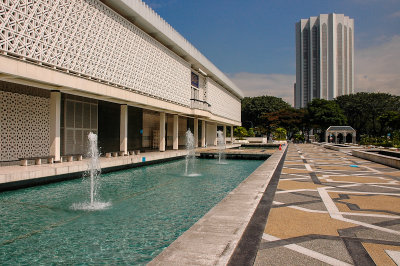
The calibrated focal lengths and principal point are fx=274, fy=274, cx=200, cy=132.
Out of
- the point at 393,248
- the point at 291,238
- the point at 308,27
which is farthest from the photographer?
the point at 308,27

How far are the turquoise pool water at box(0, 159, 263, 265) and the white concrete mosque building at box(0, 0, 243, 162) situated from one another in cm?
512

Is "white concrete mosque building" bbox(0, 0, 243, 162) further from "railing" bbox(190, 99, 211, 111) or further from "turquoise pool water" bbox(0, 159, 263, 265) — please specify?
"turquoise pool water" bbox(0, 159, 263, 265)

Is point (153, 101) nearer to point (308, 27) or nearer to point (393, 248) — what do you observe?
point (393, 248)

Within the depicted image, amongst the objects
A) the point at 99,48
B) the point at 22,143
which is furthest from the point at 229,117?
the point at 22,143

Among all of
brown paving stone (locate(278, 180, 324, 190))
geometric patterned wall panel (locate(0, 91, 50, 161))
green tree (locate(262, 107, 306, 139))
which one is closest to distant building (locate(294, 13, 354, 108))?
green tree (locate(262, 107, 306, 139))

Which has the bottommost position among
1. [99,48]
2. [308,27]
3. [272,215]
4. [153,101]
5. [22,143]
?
[272,215]

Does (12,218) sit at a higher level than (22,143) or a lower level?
lower

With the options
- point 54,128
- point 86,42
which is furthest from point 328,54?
point 54,128

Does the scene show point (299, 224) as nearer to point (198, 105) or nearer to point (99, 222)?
point (99, 222)

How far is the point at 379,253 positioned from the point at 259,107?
198 feet

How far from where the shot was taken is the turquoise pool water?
14.3 feet

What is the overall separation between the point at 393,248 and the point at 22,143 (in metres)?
15.8

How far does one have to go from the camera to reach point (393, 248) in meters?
3.46

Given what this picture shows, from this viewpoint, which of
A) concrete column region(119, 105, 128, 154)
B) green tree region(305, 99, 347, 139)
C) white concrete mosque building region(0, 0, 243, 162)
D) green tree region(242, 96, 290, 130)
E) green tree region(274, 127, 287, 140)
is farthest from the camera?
green tree region(242, 96, 290, 130)
